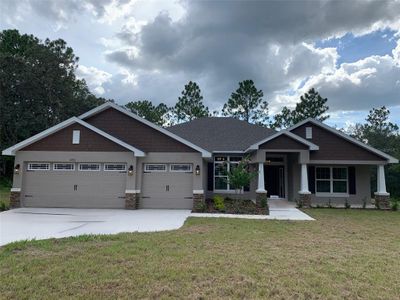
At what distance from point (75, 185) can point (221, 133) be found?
9.67 metres

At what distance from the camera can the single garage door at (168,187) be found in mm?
15008

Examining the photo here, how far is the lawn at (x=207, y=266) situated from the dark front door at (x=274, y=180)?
10.4 m

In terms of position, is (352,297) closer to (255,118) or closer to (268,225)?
(268,225)

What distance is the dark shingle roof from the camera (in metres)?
19.3

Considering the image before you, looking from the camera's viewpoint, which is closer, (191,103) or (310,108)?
(310,108)

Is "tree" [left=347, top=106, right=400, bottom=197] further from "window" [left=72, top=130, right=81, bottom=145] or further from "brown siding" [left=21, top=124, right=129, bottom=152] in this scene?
"window" [left=72, top=130, right=81, bottom=145]

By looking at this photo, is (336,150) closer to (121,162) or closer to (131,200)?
(131,200)

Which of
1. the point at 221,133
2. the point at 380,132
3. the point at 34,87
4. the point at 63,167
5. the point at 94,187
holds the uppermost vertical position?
the point at 34,87

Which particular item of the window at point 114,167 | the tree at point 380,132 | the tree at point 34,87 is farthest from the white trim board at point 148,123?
the tree at point 380,132

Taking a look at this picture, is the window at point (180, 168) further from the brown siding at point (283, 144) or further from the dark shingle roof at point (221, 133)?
the dark shingle roof at point (221, 133)

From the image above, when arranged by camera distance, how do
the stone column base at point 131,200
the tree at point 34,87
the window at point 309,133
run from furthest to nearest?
1. the tree at point 34,87
2. the window at point 309,133
3. the stone column base at point 131,200

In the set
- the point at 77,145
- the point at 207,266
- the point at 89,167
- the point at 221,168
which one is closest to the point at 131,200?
the point at 89,167

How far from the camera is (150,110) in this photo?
138 ft

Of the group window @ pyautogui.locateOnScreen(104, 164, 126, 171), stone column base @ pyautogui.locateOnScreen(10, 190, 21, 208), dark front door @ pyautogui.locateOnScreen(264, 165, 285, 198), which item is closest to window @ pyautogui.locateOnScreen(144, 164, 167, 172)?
window @ pyautogui.locateOnScreen(104, 164, 126, 171)
